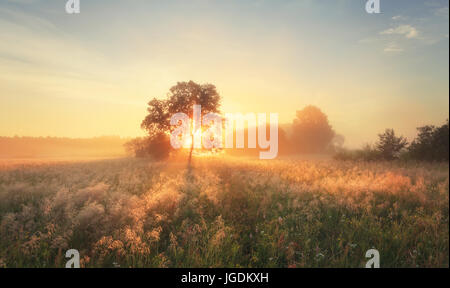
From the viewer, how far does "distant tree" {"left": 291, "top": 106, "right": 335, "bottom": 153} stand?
4269 centimetres

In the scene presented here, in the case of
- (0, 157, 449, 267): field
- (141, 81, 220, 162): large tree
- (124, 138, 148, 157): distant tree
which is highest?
(141, 81, 220, 162): large tree

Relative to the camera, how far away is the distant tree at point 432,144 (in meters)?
11.9

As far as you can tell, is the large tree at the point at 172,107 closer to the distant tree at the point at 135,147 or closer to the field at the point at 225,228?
the field at the point at 225,228

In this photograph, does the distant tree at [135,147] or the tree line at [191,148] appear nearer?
the tree line at [191,148]

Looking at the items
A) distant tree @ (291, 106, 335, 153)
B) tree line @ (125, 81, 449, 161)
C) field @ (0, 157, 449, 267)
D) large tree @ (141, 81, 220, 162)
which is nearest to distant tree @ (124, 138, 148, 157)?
tree line @ (125, 81, 449, 161)

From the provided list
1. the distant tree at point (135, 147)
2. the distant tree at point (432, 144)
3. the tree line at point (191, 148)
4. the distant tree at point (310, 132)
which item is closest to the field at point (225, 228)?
the tree line at point (191, 148)

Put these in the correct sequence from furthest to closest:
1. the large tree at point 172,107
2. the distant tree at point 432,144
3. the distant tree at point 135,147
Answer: the distant tree at point 135,147, the large tree at point 172,107, the distant tree at point 432,144

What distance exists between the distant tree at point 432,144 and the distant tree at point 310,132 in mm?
30440

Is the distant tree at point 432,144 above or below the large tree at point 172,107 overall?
below

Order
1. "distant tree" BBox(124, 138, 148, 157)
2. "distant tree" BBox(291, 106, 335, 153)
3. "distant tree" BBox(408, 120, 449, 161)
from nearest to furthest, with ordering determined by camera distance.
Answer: "distant tree" BBox(408, 120, 449, 161) → "distant tree" BBox(124, 138, 148, 157) → "distant tree" BBox(291, 106, 335, 153)

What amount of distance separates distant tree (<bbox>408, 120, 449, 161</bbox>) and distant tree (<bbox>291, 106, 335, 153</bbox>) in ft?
99.9

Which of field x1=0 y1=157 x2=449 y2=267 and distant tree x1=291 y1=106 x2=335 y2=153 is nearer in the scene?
field x1=0 y1=157 x2=449 y2=267

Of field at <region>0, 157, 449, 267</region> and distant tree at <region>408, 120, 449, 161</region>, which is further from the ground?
distant tree at <region>408, 120, 449, 161</region>

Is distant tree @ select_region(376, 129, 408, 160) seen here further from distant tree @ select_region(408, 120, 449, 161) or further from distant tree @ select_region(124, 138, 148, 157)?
distant tree @ select_region(124, 138, 148, 157)
